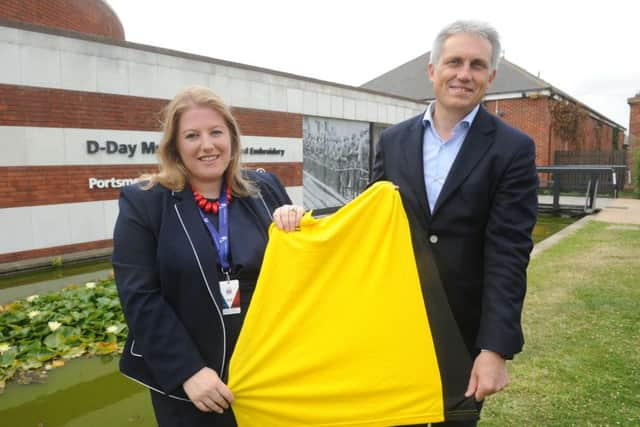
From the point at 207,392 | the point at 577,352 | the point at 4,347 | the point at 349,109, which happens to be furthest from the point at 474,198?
the point at 349,109

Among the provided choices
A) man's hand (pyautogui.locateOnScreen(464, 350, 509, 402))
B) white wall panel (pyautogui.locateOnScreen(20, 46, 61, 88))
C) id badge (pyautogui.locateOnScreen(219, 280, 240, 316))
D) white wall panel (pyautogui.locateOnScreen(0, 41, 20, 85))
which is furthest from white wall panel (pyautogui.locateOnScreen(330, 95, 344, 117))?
man's hand (pyautogui.locateOnScreen(464, 350, 509, 402))

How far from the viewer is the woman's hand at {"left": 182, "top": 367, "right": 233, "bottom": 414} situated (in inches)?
64.6

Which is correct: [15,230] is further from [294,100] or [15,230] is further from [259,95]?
[294,100]

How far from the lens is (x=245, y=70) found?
10773 mm

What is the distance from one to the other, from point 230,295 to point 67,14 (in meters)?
11.4

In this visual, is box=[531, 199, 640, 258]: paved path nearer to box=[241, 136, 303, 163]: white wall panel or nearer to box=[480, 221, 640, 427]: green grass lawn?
box=[480, 221, 640, 427]: green grass lawn

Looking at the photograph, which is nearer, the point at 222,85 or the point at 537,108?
the point at 222,85

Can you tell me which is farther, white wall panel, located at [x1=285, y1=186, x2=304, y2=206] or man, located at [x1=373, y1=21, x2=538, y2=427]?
white wall panel, located at [x1=285, y1=186, x2=304, y2=206]

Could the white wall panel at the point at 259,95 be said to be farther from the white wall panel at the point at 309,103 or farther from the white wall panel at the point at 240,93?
the white wall panel at the point at 309,103

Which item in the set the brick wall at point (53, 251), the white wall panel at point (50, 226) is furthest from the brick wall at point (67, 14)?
the brick wall at point (53, 251)

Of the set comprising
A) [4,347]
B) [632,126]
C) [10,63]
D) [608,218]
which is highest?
[632,126]

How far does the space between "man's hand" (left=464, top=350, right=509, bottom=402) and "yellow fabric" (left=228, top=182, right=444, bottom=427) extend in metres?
0.14

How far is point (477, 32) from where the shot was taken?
1.72 metres

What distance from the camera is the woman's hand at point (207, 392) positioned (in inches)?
64.6
